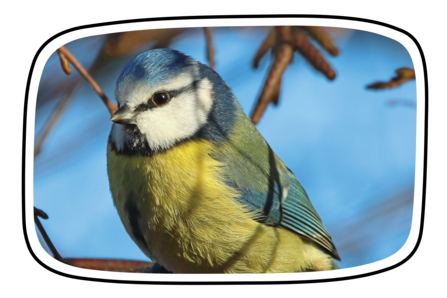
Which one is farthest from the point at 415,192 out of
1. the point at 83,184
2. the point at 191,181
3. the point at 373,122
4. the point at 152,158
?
the point at 83,184

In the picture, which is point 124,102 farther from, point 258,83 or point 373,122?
point 373,122

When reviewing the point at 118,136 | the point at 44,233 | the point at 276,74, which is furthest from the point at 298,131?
the point at 44,233

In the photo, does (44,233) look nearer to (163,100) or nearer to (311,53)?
(163,100)

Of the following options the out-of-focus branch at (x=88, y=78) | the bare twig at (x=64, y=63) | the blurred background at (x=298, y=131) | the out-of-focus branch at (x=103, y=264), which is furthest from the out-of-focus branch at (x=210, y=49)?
the out-of-focus branch at (x=103, y=264)

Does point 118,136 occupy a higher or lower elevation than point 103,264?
higher

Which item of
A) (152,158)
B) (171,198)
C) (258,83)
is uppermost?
(258,83)

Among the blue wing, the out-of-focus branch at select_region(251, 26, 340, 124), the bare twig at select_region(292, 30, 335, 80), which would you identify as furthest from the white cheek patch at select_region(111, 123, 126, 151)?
the bare twig at select_region(292, 30, 335, 80)

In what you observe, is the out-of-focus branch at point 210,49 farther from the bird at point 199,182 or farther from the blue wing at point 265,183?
the blue wing at point 265,183
